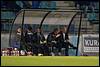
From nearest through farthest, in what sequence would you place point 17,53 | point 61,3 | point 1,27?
point 17,53 → point 1,27 → point 61,3

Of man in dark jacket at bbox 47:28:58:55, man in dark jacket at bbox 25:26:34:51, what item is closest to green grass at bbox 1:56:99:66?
man in dark jacket at bbox 47:28:58:55

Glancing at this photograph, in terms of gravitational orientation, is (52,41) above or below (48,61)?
above

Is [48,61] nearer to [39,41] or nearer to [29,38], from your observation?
[39,41]

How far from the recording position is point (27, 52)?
799 centimetres

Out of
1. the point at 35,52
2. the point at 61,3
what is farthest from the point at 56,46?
the point at 61,3

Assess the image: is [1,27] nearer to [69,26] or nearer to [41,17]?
[41,17]

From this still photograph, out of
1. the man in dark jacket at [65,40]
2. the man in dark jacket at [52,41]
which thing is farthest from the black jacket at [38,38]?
the man in dark jacket at [65,40]

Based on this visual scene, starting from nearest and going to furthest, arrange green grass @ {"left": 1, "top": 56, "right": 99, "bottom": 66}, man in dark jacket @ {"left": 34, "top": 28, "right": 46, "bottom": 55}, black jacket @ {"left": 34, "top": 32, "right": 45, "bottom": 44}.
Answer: green grass @ {"left": 1, "top": 56, "right": 99, "bottom": 66}
man in dark jacket @ {"left": 34, "top": 28, "right": 46, "bottom": 55}
black jacket @ {"left": 34, "top": 32, "right": 45, "bottom": 44}

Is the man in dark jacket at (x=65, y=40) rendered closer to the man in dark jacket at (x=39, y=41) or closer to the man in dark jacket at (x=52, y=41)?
the man in dark jacket at (x=52, y=41)

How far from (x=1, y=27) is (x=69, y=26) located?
1866 millimetres

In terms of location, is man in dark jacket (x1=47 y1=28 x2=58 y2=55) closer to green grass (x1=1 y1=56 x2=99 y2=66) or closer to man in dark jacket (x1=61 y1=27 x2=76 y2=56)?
man in dark jacket (x1=61 y1=27 x2=76 y2=56)

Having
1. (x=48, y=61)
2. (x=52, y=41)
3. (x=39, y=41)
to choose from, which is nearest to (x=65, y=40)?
(x=52, y=41)

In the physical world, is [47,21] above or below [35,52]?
above

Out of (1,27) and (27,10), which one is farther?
(1,27)
